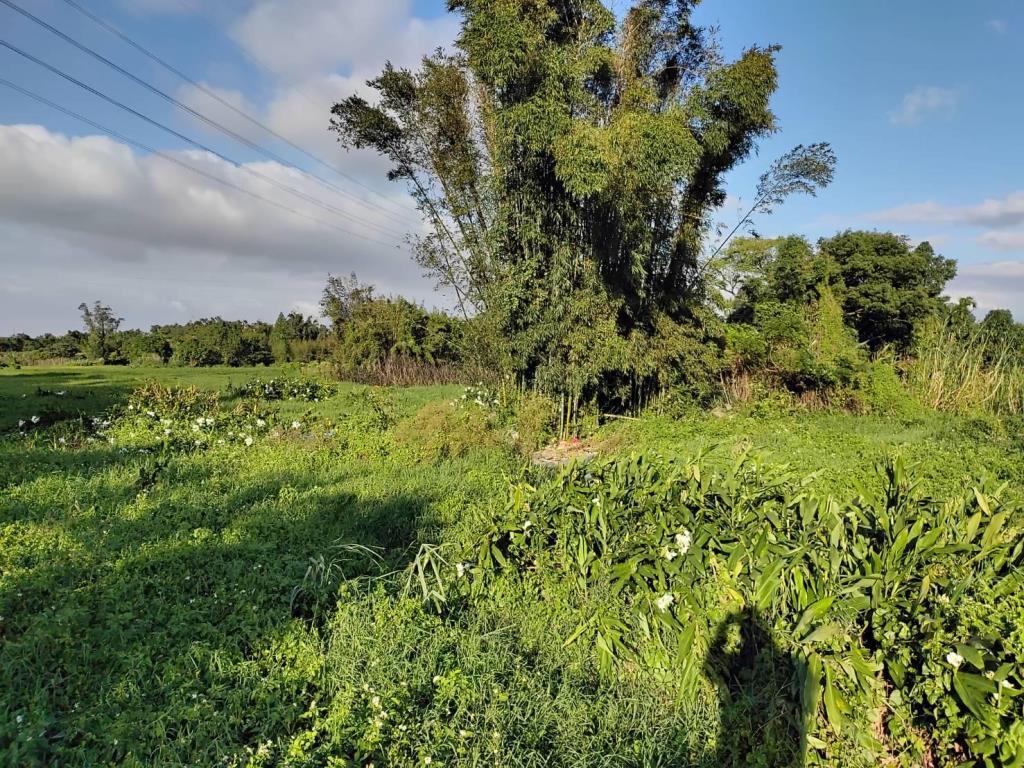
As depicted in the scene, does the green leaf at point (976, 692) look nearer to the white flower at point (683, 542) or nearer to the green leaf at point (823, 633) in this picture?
the green leaf at point (823, 633)

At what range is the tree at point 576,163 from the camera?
235 inches

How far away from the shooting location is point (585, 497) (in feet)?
8.54

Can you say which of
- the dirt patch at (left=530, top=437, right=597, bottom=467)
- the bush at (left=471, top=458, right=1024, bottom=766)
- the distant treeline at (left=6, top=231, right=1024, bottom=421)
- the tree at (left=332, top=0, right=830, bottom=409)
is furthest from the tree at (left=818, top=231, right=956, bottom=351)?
the bush at (left=471, top=458, right=1024, bottom=766)

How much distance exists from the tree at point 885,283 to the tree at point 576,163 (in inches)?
415

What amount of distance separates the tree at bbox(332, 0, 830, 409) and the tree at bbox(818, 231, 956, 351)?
34.6 feet

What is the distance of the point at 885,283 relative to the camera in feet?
53.5

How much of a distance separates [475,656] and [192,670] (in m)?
0.94

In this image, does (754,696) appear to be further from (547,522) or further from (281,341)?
(281,341)

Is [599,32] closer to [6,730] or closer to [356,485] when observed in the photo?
[356,485]

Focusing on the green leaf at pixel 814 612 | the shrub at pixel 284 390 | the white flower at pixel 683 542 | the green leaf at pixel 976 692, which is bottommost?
the green leaf at pixel 976 692

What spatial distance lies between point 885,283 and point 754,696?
18157 mm

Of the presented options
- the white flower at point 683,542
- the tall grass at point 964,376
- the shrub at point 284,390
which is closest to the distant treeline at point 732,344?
the tall grass at point 964,376

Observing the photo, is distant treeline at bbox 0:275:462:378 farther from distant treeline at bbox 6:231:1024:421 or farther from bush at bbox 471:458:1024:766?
bush at bbox 471:458:1024:766

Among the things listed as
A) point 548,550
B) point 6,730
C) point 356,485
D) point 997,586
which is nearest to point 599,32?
point 356,485
